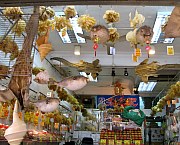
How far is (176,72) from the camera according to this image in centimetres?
1120

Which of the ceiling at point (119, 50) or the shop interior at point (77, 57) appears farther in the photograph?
the ceiling at point (119, 50)

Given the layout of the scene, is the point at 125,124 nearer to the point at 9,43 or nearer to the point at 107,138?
the point at 107,138

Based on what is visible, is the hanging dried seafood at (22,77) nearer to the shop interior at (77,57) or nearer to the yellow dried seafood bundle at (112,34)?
the shop interior at (77,57)

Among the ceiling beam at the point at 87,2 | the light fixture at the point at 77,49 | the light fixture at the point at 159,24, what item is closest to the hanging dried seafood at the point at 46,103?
the ceiling beam at the point at 87,2

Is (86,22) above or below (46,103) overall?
above

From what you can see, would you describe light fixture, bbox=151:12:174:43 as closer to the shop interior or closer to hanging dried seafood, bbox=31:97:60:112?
the shop interior

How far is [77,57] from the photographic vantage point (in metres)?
9.07

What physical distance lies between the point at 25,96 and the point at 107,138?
13.0 feet

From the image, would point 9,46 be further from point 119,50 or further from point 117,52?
point 117,52

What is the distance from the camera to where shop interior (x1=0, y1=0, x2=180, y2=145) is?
245cm

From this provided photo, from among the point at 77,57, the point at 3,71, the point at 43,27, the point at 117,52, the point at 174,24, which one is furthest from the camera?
the point at 77,57

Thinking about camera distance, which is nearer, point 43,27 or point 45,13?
point 45,13

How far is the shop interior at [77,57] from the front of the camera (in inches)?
96.6

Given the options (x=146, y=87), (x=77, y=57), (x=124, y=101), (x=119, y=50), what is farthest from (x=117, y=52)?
(x=146, y=87)
